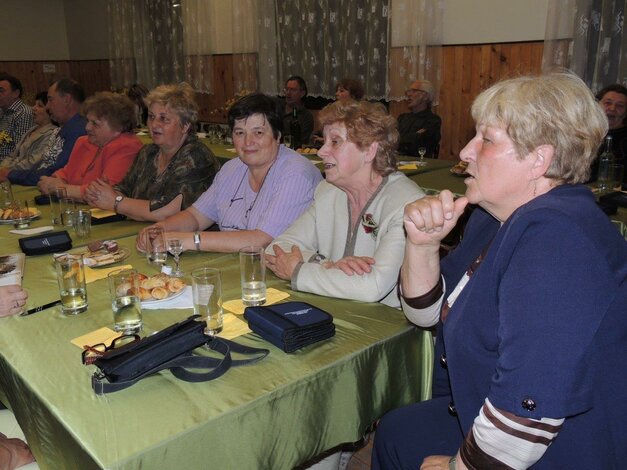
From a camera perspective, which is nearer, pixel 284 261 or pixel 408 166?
pixel 284 261

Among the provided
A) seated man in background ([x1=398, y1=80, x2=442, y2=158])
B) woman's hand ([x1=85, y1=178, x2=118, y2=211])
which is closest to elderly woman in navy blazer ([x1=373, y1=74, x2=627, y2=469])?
woman's hand ([x1=85, y1=178, x2=118, y2=211])

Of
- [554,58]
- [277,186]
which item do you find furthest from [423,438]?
[554,58]

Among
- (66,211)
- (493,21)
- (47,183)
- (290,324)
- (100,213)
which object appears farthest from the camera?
(493,21)

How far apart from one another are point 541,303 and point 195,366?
2.45 feet

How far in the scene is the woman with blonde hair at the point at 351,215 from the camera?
172 cm

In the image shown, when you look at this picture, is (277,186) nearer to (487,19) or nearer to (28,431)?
(28,431)

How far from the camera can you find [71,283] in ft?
5.37

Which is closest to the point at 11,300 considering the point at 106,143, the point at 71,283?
the point at 71,283

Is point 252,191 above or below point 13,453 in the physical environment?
above

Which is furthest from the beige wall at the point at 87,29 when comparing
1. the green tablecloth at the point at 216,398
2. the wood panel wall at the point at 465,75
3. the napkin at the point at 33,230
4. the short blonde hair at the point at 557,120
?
the short blonde hair at the point at 557,120

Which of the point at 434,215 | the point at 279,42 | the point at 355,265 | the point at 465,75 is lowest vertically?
the point at 355,265

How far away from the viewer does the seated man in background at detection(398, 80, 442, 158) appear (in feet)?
18.0

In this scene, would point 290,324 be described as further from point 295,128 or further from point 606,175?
point 295,128

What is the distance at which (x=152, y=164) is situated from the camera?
3141 millimetres
